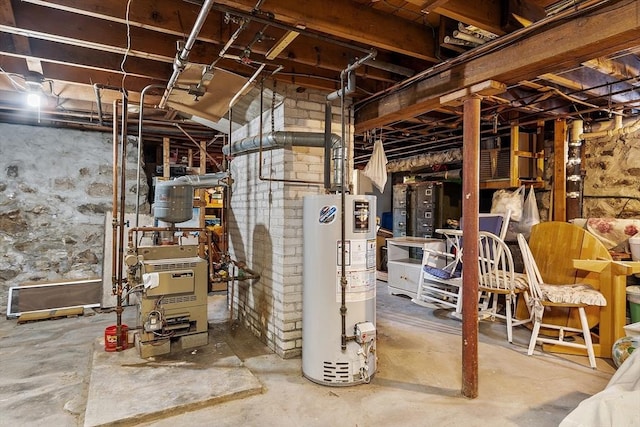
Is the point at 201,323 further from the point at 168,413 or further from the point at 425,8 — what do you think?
the point at 425,8

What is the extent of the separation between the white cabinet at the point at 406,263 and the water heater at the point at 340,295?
7.36ft

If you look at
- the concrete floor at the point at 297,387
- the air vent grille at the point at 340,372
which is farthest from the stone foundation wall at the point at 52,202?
the air vent grille at the point at 340,372

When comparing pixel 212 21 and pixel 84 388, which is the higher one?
pixel 212 21

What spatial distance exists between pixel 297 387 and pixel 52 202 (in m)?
4.09

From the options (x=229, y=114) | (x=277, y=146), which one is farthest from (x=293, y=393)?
(x=229, y=114)

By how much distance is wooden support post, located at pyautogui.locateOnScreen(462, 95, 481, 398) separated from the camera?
2.40 meters

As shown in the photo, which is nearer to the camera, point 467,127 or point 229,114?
point 467,127

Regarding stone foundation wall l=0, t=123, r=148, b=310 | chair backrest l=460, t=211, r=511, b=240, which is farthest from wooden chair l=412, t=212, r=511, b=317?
stone foundation wall l=0, t=123, r=148, b=310

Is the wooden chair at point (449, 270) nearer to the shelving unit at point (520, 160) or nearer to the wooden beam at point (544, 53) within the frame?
the shelving unit at point (520, 160)

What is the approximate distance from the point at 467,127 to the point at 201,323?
270cm

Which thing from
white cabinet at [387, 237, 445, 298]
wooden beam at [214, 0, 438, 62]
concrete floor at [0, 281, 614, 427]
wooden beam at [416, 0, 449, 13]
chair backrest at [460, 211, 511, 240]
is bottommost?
concrete floor at [0, 281, 614, 427]

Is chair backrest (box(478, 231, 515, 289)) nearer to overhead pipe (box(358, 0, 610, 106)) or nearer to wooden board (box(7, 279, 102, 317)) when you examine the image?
overhead pipe (box(358, 0, 610, 106))

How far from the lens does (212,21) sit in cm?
229

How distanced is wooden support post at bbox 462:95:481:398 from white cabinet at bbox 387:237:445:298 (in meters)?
2.16
